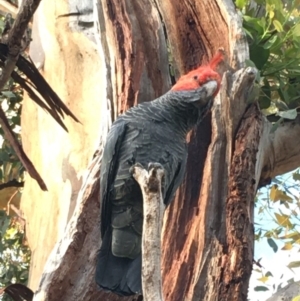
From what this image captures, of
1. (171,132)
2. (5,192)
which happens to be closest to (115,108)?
(171,132)

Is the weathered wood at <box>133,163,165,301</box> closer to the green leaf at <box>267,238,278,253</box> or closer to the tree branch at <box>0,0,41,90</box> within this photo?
the tree branch at <box>0,0,41,90</box>

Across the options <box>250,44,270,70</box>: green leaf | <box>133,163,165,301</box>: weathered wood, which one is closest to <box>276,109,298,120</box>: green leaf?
<box>250,44,270,70</box>: green leaf

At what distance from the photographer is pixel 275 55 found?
166 cm

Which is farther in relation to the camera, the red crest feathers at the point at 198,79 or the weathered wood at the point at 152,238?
the red crest feathers at the point at 198,79

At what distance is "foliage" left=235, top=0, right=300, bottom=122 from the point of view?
1574 mm

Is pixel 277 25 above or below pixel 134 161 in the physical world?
above

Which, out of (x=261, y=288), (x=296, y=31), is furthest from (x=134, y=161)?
(x=261, y=288)

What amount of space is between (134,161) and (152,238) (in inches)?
14.9

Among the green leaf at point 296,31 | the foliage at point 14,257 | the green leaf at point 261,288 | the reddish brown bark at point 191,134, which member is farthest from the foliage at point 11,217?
the green leaf at point 296,31

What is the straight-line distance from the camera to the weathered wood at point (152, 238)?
82 centimetres

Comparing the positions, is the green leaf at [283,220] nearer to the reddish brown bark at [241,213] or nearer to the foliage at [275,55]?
the foliage at [275,55]

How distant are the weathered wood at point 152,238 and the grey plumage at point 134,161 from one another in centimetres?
26

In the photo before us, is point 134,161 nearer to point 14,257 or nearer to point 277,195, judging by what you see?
point 277,195

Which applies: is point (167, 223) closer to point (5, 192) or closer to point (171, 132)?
point (171, 132)
